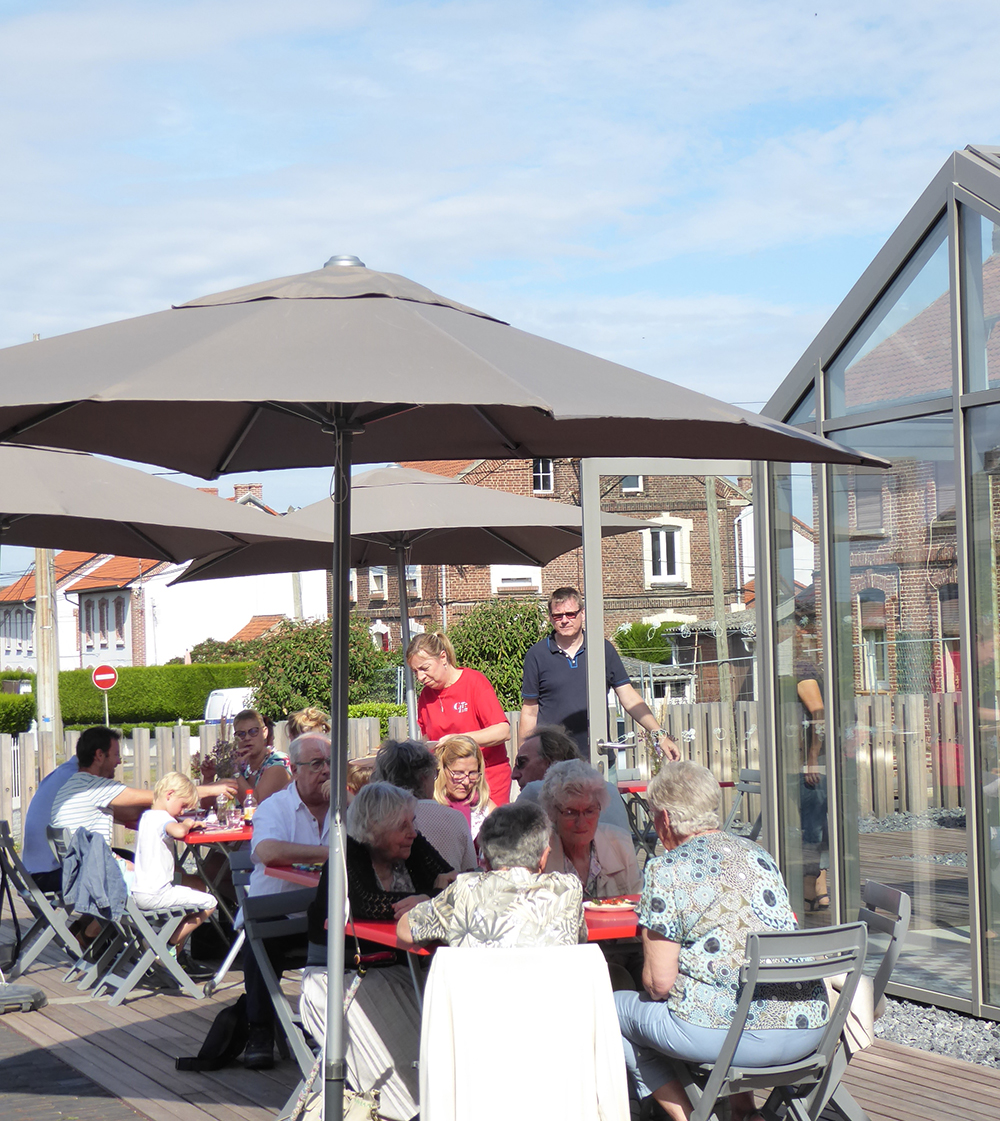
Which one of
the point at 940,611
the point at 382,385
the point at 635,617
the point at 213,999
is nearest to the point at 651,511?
the point at 635,617

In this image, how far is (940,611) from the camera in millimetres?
5566

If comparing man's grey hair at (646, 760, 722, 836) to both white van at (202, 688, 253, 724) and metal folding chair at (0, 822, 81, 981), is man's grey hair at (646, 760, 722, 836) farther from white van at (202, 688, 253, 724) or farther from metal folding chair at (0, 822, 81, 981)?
white van at (202, 688, 253, 724)

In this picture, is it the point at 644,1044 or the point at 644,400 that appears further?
the point at 644,1044

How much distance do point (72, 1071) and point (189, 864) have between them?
13.7 ft

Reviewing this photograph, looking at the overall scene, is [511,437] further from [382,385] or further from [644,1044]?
[644,1044]

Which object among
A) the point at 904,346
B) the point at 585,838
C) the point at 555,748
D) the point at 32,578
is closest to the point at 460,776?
the point at 555,748

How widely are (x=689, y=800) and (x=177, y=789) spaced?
12.5 ft

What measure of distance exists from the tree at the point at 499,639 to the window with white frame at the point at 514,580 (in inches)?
462

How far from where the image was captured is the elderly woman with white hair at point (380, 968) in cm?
403

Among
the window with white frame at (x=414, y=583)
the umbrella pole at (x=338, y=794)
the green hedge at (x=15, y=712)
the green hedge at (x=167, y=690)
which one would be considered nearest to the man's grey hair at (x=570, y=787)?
the umbrella pole at (x=338, y=794)

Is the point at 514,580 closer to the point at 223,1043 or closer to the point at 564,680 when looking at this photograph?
the point at 564,680

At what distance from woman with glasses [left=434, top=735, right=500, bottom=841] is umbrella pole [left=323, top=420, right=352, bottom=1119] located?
1820 millimetres

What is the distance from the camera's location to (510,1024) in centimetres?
311

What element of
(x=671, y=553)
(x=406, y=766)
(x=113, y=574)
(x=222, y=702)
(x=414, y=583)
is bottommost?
(x=222, y=702)
